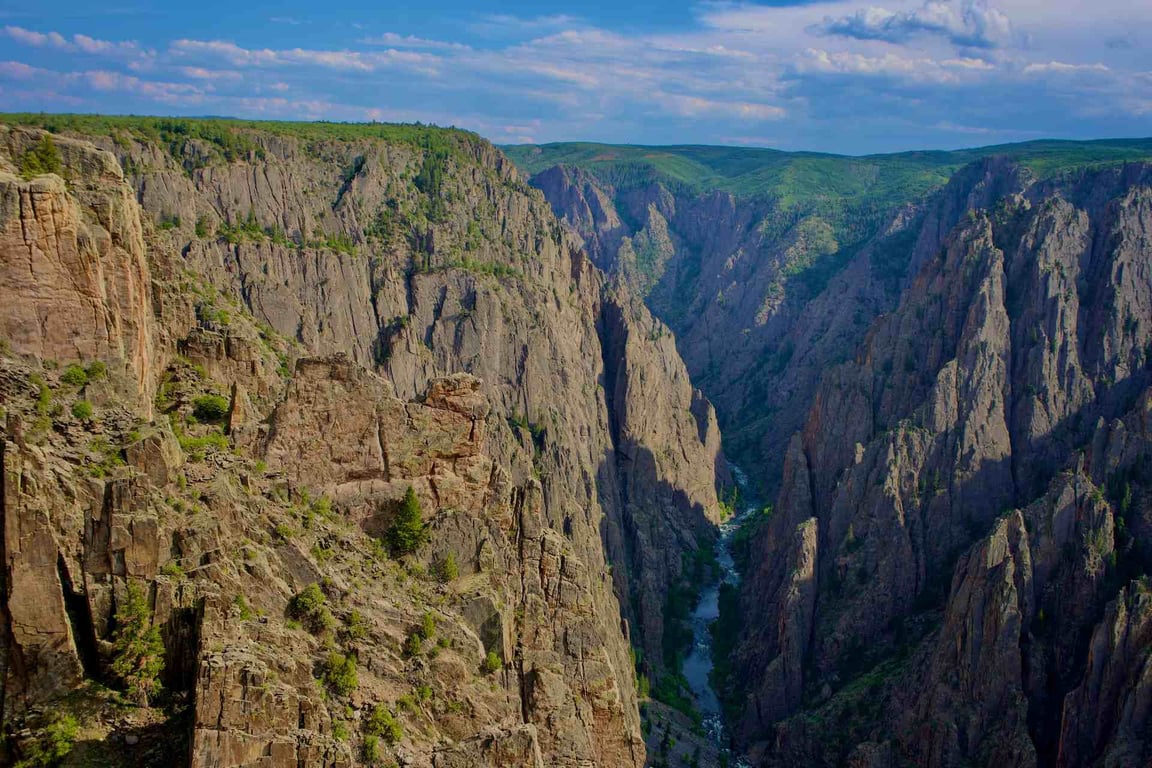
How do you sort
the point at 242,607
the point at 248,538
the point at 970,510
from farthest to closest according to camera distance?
the point at 970,510 → the point at 248,538 → the point at 242,607

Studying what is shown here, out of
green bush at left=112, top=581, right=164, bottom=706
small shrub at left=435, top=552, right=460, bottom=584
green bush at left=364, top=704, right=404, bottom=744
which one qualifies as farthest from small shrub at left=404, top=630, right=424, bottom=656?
green bush at left=112, top=581, right=164, bottom=706

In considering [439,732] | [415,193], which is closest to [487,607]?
[439,732]

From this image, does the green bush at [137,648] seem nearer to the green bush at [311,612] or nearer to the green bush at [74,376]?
the green bush at [311,612]

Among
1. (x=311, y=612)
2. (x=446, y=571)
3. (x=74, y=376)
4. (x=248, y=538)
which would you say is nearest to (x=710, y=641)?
(x=446, y=571)

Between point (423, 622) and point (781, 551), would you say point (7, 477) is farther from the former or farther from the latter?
point (781, 551)

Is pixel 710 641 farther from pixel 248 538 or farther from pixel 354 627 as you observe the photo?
pixel 248 538

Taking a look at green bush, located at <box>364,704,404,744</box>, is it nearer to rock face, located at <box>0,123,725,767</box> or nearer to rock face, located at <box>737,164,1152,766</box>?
rock face, located at <box>0,123,725,767</box>
